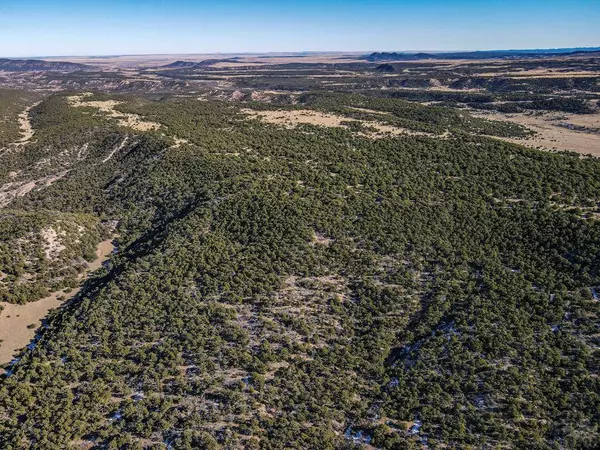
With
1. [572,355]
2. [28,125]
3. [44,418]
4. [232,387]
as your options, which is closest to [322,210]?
[232,387]

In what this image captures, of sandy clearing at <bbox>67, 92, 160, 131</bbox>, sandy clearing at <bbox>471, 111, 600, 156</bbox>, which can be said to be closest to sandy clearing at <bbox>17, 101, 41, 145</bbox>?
sandy clearing at <bbox>67, 92, 160, 131</bbox>

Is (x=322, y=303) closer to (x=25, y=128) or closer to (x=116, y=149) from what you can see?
(x=116, y=149)

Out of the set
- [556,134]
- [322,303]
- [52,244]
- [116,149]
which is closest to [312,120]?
[116,149]

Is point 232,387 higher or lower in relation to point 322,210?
lower

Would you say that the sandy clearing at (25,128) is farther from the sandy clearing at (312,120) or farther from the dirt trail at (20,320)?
the dirt trail at (20,320)

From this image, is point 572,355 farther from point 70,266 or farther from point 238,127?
point 238,127
